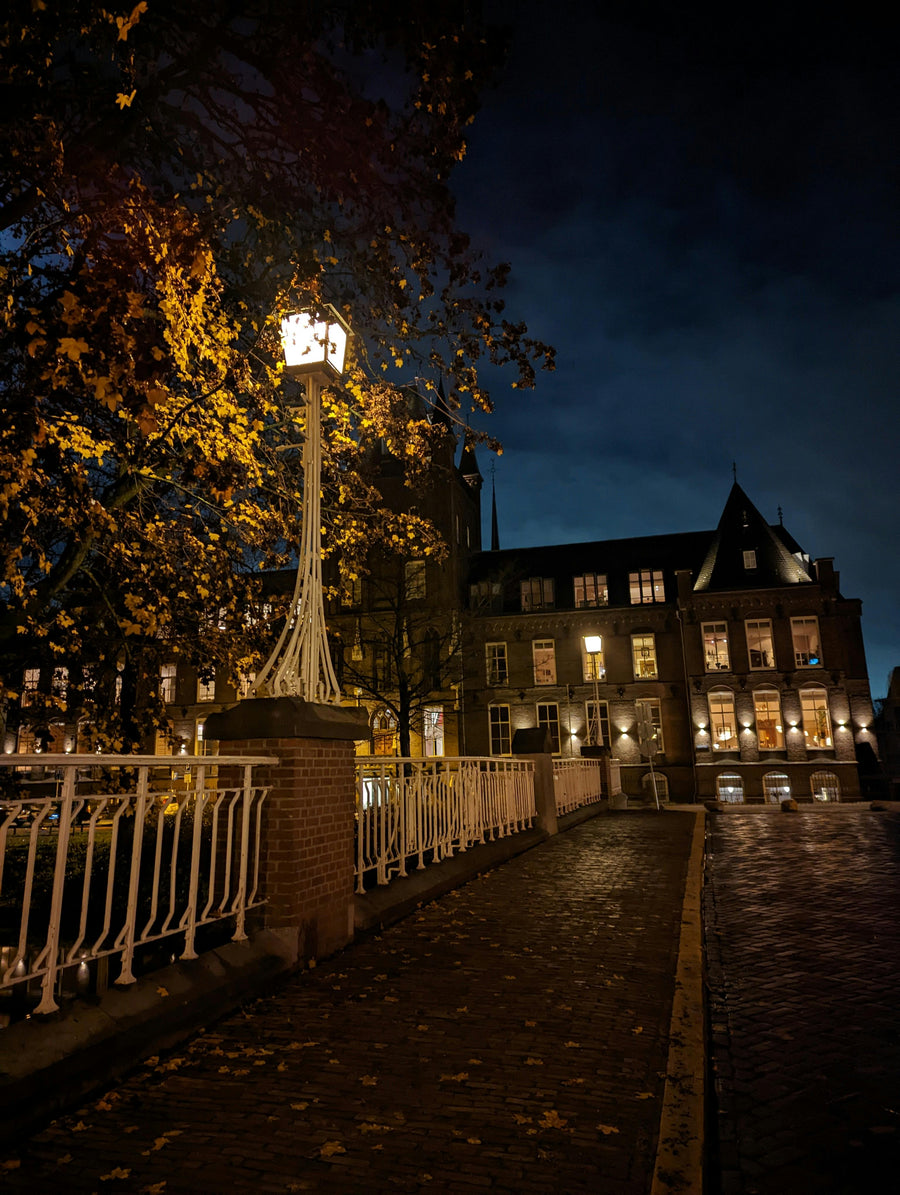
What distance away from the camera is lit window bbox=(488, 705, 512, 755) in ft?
116

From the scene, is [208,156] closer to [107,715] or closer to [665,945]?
[107,715]

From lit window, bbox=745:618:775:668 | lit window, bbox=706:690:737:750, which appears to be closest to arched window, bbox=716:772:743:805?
lit window, bbox=706:690:737:750

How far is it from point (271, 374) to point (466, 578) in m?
28.6

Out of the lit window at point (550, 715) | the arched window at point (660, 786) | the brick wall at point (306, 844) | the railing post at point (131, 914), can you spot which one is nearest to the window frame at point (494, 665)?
the lit window at point (550, 715)

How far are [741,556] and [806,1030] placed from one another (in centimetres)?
3254

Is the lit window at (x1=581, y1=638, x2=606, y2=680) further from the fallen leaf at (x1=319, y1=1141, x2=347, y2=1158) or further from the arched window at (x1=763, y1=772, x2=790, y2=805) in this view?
the fallen leaf at (x1=319, y1=1141, x2=347, y2=1158)

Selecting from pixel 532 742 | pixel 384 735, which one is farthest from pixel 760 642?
pixel 532 742

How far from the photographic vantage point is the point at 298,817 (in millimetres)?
5117

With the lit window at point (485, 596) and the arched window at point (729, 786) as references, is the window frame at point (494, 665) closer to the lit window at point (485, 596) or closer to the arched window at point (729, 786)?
the lit window at point (485, 596)

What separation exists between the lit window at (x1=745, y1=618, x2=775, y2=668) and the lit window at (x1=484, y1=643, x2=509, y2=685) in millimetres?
11280

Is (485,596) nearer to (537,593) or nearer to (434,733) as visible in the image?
(537,593)

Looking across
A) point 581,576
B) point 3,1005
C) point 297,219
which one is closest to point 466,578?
point 581,576

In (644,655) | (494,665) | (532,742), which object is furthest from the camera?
(494,665)

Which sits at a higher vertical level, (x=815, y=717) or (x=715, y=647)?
(x=715, y=647)
